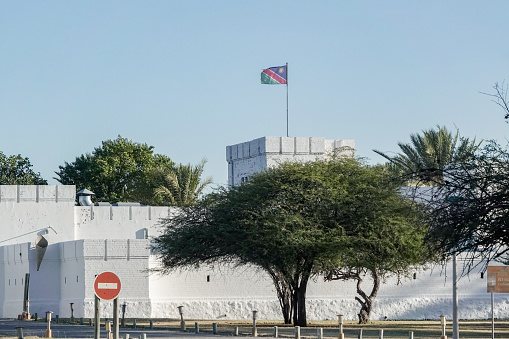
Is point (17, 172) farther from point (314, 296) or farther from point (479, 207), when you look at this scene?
point (479, 207)

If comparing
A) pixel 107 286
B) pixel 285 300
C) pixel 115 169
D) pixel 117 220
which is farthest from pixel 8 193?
pixel 107 286

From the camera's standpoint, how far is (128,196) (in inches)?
3629

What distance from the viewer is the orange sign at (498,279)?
102 feet

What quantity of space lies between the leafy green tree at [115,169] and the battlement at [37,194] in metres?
26.4

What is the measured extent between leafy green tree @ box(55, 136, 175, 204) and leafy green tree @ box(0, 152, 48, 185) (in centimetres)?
303

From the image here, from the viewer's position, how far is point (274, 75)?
63438mm

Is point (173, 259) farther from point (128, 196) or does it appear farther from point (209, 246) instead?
point (128, 196)

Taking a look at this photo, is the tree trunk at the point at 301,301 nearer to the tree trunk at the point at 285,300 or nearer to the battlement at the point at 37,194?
the tree trunk at the point at 285,300

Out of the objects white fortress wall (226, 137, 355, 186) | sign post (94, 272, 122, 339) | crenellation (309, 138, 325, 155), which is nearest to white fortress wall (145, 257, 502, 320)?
white fortress wall (226, 137, 355, 186)

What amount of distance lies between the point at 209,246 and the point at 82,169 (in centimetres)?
5486

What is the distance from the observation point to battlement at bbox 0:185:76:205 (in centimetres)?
6112

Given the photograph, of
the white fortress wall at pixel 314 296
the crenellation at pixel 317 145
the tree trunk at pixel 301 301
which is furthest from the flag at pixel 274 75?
the tree trunk at pixel 301 301

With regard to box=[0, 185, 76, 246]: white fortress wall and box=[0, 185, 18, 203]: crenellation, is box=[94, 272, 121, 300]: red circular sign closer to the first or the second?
box=[0, 185, 76, 246]: white fortress wall

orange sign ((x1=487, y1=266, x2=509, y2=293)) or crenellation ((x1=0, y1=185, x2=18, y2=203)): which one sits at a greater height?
crenellation ((x1=0, y1=185, x2=18, y2=203))
